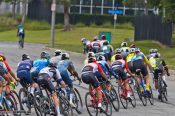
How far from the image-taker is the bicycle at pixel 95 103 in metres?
16.7

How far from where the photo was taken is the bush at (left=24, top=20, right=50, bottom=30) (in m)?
81.1

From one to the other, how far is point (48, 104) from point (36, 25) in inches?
2643

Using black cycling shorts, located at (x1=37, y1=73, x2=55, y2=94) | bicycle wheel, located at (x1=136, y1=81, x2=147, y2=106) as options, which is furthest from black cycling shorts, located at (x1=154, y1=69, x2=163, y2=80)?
black cycling shorts, located at (x1=37, y1=73, x2=55, y2=94)

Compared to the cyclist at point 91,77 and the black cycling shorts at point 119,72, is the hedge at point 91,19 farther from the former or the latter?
the cyclist at point 91,77

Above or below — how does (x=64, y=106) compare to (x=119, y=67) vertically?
below

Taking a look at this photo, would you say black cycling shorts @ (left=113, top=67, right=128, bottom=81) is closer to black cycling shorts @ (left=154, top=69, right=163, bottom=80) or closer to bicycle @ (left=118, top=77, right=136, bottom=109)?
bicycle @ (left=118, top=77, right=136, bottom=109)

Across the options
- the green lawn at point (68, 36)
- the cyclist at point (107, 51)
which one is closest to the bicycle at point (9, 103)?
the cyclist at point (107, 51)

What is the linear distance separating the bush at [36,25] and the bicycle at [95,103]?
64.2 m

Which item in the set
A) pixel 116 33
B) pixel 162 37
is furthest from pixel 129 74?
pixel 116 33

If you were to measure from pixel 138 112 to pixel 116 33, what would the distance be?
55.1 m

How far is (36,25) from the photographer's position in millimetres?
82312

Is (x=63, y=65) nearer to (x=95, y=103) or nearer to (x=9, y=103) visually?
(x=95, y=103)

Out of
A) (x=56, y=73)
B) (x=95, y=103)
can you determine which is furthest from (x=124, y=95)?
(x=56, y=73)

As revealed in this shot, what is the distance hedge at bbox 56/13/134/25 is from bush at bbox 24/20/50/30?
2.39 m
